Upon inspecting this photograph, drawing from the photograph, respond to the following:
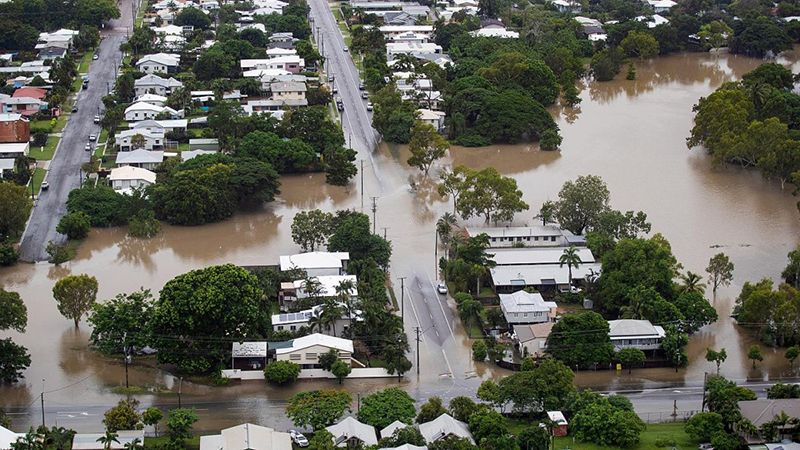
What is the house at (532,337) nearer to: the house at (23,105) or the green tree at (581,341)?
the green tree at (581,341)

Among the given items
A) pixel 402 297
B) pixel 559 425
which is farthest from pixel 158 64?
pixel 559 425

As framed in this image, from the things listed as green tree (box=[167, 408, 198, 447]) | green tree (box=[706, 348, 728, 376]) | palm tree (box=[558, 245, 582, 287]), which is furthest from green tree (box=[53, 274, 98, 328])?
green tree (box=[706, 348, 728, 376])

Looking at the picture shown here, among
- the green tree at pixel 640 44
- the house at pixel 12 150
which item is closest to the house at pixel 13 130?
the house at pixel 12 150

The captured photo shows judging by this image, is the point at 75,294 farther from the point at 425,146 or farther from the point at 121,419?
the point at 425,146

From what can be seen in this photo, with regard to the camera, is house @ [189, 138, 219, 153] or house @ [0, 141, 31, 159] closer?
house @ [0, 141, 31, 159]

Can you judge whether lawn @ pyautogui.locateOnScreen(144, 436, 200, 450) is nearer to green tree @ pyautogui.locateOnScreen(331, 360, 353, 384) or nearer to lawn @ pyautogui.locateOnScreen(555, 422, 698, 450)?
green tree @ pyautogui.locateOnScreen(331, 360, 353, 384)

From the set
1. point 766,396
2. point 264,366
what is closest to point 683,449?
point 766,396
